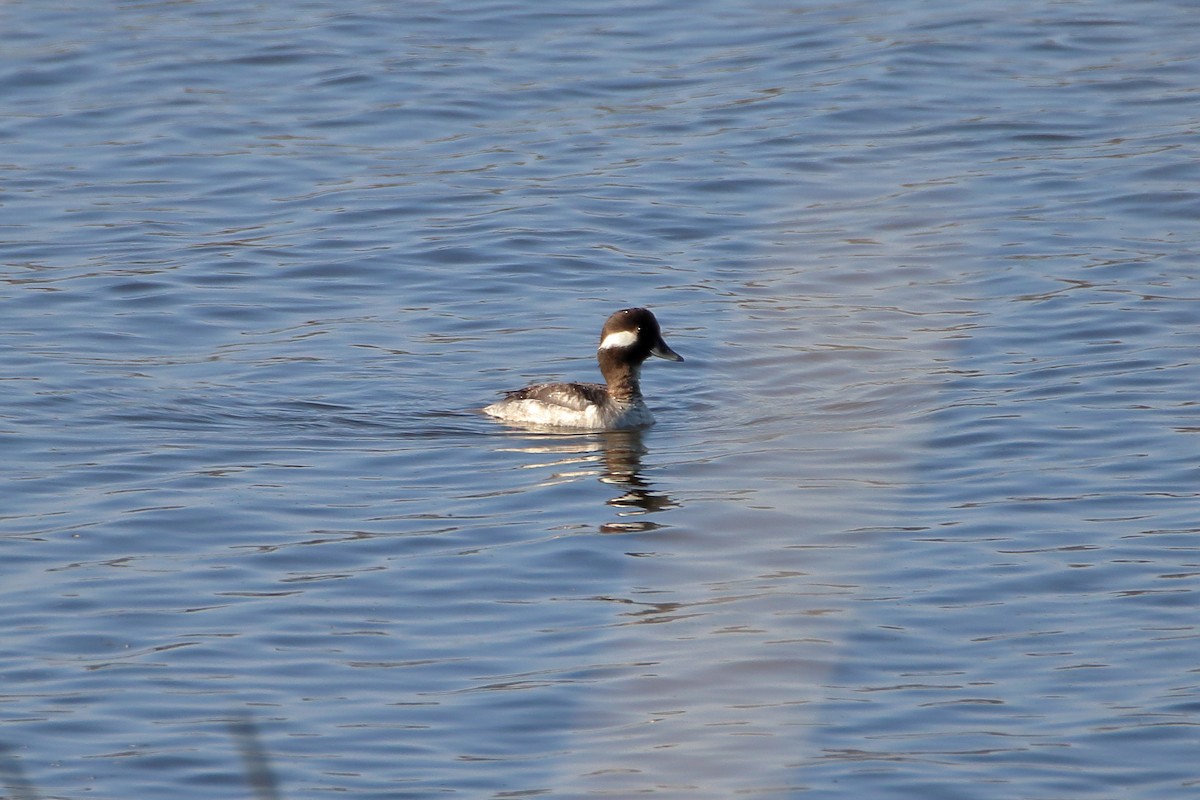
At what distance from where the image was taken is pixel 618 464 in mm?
13375

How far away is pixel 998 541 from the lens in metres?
11.0

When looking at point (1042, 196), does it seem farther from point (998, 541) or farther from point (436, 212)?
point (998, 541)

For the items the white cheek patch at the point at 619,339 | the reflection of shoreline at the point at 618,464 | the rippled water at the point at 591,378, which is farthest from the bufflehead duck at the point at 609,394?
the rippled water at the point at 591,378

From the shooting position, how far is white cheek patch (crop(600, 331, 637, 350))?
14.6 meters

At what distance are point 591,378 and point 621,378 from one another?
4.45 feet

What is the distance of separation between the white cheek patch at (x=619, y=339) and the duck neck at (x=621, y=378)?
84 millimetres

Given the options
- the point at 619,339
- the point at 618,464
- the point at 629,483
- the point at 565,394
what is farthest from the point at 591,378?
the point at 629,483

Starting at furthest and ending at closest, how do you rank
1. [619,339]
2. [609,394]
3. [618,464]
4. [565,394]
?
[619,339]
[609,394]
[565,394]
[618,464]

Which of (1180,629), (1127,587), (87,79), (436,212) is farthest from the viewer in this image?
(87,79)

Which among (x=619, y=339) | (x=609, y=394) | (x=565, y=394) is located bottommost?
(x=609, y=394)

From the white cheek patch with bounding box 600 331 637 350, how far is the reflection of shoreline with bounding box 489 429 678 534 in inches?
29.5

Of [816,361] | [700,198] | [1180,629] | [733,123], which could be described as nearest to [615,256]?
[700,198]

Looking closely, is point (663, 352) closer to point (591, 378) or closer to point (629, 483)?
point (591, 378)

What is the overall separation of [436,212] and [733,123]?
450cm
